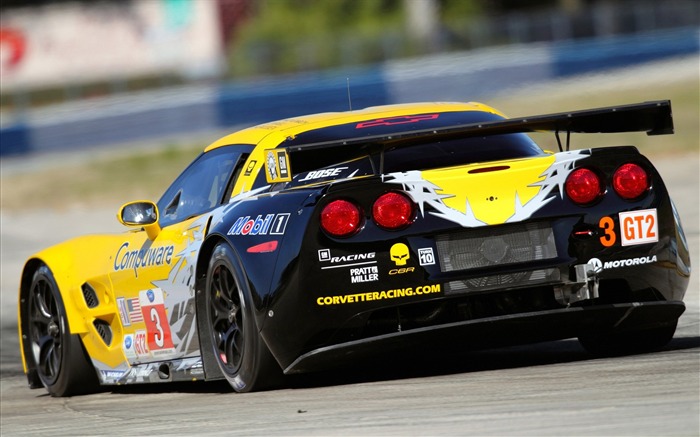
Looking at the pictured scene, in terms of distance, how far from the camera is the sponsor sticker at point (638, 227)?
225 inches

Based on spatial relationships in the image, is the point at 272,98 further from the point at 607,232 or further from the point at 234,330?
the point at 607,232

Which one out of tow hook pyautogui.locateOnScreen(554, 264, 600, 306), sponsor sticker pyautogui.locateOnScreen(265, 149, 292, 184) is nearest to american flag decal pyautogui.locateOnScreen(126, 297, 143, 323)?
sponsor sticker pyautogui.locateOnScreen(265, 149, 292, 184)

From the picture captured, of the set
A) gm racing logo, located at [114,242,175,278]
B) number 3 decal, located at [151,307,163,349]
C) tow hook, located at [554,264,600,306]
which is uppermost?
gm racing logo, located at [114,242,175,278]

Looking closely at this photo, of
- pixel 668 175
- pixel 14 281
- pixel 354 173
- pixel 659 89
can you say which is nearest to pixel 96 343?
pixel 354 173

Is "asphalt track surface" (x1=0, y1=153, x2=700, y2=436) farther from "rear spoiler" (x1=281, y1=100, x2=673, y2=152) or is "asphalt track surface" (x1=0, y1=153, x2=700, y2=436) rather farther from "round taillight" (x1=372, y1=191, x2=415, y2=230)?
"rear spoiler" (x1=281, y1=100, x2=673, y2=152)

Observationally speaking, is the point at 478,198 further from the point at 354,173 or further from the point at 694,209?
the point at 694,209

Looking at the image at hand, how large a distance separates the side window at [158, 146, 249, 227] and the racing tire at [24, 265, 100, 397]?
33.5 inches

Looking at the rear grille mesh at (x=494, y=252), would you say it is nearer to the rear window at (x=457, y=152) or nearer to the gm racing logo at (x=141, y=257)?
the rear window at (x=457, y=152)

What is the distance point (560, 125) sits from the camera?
600 cm

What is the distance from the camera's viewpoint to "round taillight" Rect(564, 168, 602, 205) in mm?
5672

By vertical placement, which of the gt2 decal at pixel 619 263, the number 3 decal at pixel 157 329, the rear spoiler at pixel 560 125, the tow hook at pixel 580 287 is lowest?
the number 3 decal at pixel 157 329

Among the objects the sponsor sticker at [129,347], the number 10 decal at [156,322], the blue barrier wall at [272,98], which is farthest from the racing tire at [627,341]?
the blue barrier wall at [272,98]

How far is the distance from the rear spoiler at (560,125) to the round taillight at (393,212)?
0.25 meters

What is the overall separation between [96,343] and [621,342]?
8.87 feet
